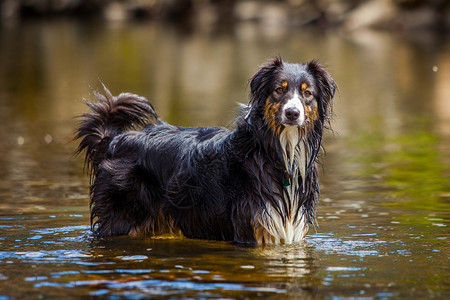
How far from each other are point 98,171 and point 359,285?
126 inches

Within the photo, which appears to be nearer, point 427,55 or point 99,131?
point 99,131

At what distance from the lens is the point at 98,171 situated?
28.0 ft

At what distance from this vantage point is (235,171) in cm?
782

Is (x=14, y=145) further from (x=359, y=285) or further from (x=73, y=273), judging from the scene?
(x=359, y=285)

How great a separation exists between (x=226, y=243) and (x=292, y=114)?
1.49 m

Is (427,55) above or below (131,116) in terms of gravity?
above

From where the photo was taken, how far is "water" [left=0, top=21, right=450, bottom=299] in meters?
6.57

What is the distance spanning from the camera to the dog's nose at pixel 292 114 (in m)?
7.27

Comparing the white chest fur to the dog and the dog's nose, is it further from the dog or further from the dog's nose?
the dog's nose

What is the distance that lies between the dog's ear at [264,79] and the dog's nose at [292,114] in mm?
390

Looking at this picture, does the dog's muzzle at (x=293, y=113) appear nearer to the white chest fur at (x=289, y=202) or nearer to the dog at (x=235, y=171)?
the dog at (x=235, y=171)

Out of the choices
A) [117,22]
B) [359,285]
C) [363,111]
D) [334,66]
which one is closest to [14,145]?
[363,111]

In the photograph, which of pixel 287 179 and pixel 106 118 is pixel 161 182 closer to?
pixel 106 118

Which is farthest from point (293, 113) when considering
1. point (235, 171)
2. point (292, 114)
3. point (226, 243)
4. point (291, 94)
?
point (226, 243)
